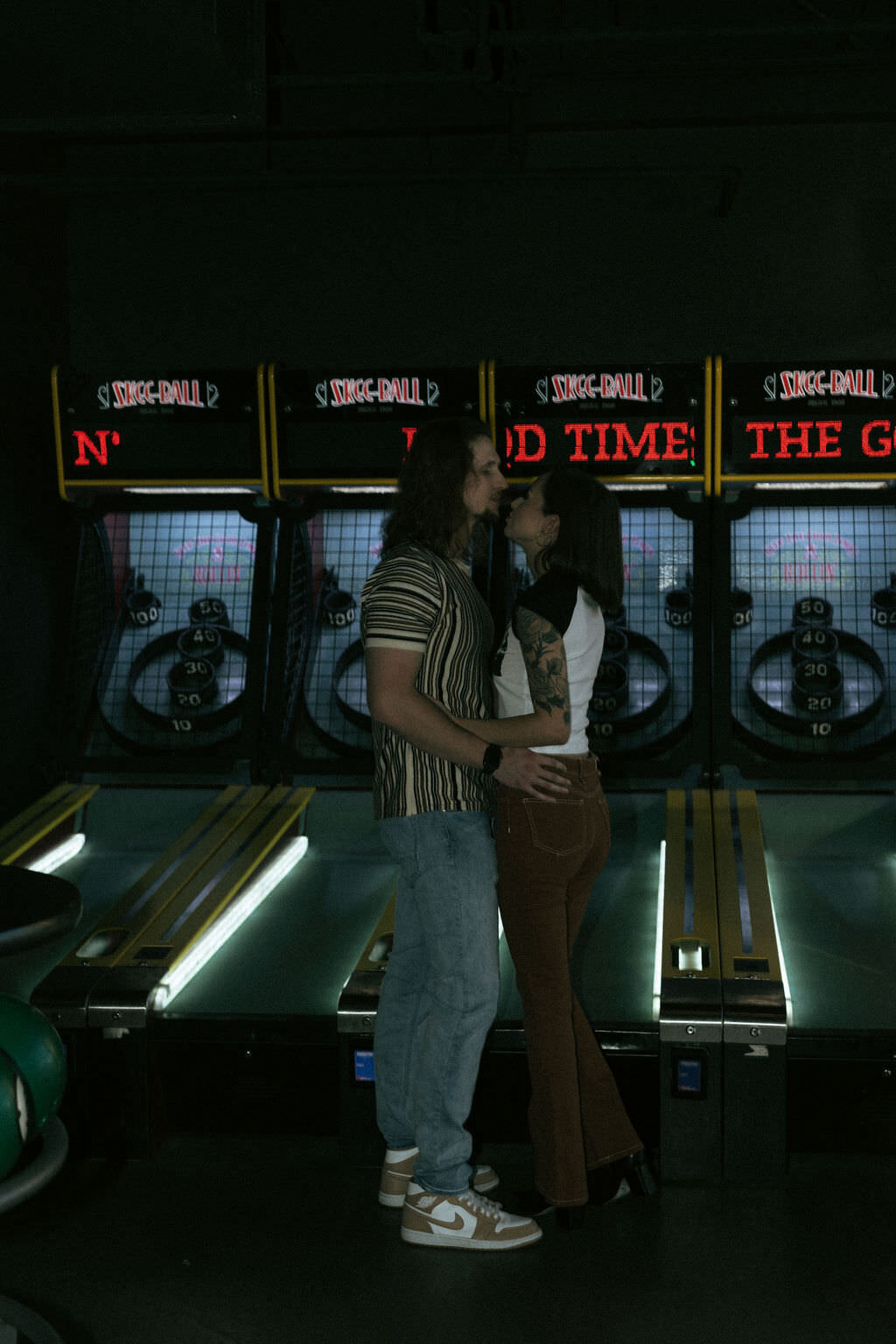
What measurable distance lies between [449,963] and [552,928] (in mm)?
237

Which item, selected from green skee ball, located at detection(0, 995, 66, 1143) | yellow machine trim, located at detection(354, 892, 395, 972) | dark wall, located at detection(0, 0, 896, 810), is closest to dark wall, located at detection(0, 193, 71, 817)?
dark wall, located at detection(0, 0, 896, 810)

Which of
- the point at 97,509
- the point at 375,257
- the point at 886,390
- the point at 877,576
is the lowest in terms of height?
the point at 877,576

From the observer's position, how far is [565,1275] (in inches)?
105

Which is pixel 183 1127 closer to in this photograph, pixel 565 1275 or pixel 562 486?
pixel 565 1275

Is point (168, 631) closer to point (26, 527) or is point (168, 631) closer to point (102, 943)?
point (26, 527)

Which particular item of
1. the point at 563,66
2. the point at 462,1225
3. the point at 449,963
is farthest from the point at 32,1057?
the point at 563,66

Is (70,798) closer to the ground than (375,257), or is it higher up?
closer to the ground

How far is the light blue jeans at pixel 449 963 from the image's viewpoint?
267 centimetres

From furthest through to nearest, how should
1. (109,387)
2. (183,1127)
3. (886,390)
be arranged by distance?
(109,387)
(886,390)
(183,1127)

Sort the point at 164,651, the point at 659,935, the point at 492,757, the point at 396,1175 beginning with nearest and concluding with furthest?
the point at 492,757 < the point at 396,1175 < the point at 659,935 < the point at 164,651

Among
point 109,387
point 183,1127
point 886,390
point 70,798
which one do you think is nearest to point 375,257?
point 109,387

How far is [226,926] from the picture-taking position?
3.69 metres

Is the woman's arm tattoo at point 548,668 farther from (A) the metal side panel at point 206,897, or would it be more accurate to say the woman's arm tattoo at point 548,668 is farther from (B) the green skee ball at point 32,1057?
(A) the metal side panel at point 206,897

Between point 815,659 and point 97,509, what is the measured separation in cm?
264
